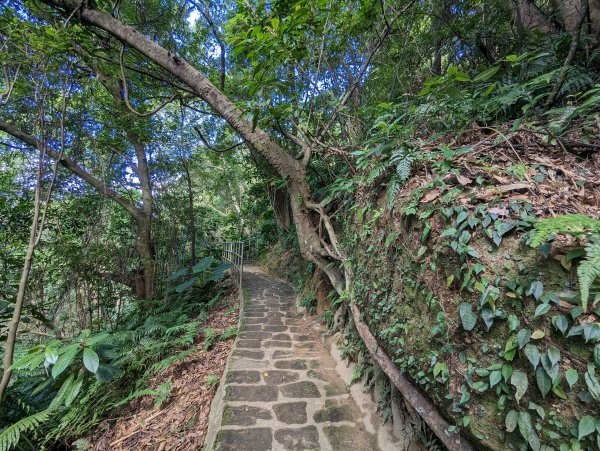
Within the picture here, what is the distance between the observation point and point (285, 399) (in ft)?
8.34

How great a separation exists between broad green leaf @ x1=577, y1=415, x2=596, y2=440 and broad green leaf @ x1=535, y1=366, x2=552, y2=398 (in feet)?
0.40

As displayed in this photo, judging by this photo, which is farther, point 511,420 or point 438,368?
point 438,368

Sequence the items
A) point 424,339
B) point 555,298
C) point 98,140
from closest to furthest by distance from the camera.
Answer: point 555,298
point 424,339
point 98,140

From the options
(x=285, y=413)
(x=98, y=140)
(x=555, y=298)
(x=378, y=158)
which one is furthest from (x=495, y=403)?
(x=98, y=140)

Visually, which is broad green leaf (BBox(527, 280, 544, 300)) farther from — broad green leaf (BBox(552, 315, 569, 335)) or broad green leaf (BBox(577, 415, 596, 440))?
broad green leaf (BBox(577, 415, 596, 440))

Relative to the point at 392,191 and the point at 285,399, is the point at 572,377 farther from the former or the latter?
the point at 285,399

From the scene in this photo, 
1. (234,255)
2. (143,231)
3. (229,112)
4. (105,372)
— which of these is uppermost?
(229,112)

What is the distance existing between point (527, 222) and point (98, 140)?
732cm

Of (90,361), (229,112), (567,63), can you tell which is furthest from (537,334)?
(229,112)

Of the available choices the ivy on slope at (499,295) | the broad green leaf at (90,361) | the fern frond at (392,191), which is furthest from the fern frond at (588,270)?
the broad green leaf at (90,361)

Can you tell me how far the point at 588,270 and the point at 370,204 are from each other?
5.77 ft

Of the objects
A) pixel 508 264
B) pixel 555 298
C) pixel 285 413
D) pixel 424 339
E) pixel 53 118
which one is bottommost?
pixel 285 413

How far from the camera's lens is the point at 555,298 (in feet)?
3.80

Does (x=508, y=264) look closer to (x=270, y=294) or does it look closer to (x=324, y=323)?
(x=324, y=323)
